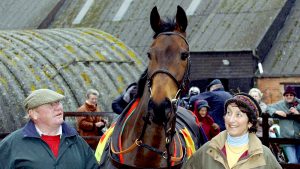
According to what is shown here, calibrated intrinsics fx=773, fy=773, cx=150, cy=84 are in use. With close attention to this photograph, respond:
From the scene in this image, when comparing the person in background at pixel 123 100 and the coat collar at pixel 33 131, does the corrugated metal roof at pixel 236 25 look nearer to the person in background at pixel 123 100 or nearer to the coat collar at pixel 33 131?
the person in background at pixel 123 100

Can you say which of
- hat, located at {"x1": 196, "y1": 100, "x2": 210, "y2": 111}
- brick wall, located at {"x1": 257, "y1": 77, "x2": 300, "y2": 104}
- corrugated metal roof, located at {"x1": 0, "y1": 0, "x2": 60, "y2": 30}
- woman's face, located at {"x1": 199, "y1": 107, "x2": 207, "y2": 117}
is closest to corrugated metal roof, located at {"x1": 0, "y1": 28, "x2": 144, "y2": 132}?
hat, located at {"x1": 196, "y1": 100, "x2": 210, "y2": 111}

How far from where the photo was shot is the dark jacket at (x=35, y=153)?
19.8 ft

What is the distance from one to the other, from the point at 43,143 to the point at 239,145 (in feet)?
5.07

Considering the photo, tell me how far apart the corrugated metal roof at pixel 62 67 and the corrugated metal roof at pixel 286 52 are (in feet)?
24.3

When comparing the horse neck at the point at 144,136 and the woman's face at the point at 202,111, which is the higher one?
the woman's face at the point at 202,111

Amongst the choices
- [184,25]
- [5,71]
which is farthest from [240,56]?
[184,25]

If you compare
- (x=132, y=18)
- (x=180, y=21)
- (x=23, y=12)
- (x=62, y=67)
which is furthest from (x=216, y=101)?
(x=23, y=12)

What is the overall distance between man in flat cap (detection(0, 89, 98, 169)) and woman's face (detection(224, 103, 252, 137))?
116cm

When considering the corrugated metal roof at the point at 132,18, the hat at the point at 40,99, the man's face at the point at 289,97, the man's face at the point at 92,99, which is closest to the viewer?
the hat at the point at 40,99

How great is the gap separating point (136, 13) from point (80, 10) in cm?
374

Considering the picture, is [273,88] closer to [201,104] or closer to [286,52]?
[286,52]

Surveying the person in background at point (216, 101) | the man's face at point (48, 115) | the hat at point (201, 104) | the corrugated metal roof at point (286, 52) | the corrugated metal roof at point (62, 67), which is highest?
the corrugated metal roof at point (286, 52)

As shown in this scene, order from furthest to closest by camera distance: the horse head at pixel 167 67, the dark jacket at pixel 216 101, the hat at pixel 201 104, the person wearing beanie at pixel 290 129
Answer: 1. the dark jacket at pixel 216 101
2. the person wearing beanie at pixel 290 129
3. the hat at pixel 201 104
4. the horse head at pixel 167 67

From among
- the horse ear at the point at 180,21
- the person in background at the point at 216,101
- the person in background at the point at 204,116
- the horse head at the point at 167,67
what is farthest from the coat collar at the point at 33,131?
the person in background at the point at 216,101
